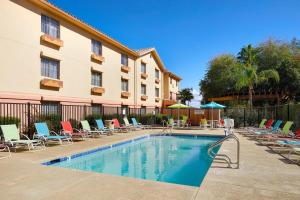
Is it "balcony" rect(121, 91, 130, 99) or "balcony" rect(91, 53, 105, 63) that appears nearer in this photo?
"balcony" rect(91, 53, 105, 63)

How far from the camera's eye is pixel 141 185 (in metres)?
5.27

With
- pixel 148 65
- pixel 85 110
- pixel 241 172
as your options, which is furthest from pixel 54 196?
pixel 148 65

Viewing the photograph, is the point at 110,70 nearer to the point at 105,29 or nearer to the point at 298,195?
the point at 105,29

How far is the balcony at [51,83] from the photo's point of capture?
14.5 metres

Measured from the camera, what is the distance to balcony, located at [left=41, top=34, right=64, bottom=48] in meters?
14.6

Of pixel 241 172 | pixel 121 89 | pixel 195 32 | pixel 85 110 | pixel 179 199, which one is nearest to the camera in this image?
pixel 179 199

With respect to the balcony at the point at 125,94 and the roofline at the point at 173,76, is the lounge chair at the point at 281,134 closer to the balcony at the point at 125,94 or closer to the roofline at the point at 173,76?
the balcony at the point at 125,94

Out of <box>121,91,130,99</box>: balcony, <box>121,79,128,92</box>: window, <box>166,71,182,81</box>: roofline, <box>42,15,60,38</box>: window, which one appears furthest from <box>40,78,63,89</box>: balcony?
<box>166,71,182,81</box>: roofline

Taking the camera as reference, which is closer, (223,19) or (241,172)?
(241,172)

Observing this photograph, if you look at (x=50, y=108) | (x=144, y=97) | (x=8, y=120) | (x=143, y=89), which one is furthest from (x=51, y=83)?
(x=143, y=89)

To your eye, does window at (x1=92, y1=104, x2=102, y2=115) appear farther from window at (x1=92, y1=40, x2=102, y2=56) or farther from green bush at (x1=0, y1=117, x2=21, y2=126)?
green bush at (x1=0, y1=117, x2=21, y2=126)

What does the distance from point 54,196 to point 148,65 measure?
86.8 ft

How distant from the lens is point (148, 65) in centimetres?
3025

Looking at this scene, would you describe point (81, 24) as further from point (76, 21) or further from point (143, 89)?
point (143, 89)
